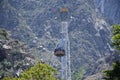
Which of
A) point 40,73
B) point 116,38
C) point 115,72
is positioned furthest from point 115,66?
point 40,73

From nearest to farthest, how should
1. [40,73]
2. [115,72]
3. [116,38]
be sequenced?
[116,38], [115,72], [40,73]

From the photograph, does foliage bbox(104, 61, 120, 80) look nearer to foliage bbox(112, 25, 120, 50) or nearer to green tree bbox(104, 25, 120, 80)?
green tree bbox(104, 25, 120, 80)

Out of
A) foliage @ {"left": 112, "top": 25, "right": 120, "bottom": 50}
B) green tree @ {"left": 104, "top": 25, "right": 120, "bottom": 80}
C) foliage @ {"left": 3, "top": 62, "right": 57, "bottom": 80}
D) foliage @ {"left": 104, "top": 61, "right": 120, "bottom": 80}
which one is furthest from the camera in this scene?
foliage @ {"left": 3, "top": 62, "right": 57, "bottom": 80}

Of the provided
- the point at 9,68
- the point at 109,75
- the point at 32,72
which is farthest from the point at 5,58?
the point at 109,75

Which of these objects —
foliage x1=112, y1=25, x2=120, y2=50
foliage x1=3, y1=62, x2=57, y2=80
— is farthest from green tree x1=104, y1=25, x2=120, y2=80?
foliage x1=3, y1=62, x2=57, y2=80

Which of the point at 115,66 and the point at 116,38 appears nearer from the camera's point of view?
the point at 116,38

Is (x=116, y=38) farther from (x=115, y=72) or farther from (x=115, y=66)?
(x=115, y=72)

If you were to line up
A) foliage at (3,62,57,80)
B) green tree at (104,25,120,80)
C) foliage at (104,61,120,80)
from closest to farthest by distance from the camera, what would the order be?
green tree at (104,25,120,80) < foliage at (104,61,120,80) < foliage at (3,62,57,80)

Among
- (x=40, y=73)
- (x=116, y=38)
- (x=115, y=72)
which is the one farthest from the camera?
(x=40, y=73)

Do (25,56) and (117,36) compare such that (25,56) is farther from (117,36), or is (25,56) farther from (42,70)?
(117,36)

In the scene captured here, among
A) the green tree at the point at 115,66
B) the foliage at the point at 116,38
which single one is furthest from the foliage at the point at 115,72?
the foliage at the point at 116,38

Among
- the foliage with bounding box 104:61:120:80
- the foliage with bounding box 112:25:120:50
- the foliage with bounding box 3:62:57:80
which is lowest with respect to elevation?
the foliage with bounding box 3:62:57:80
